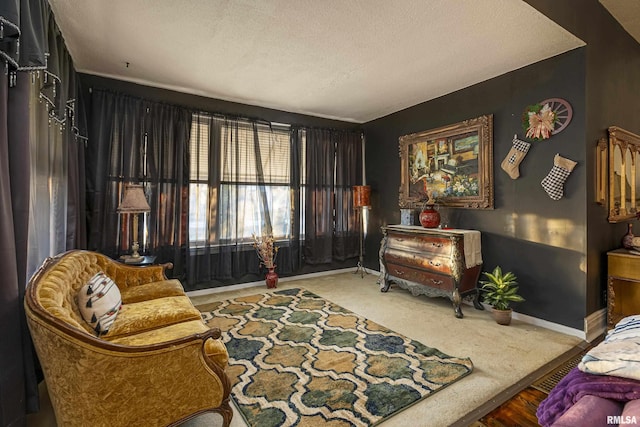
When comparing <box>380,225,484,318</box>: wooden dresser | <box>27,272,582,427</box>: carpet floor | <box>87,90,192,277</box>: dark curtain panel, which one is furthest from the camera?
<box>87,90,192,277</box>: dark curtain panel

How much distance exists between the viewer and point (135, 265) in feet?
10.1

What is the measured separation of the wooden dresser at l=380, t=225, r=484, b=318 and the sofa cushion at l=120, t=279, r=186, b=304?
8.86 ft

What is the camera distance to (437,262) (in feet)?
11.5

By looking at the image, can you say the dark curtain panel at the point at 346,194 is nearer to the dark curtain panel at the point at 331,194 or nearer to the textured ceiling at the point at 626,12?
the dark curtain panel at the point at 331,194

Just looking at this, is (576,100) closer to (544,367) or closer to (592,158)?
(592,158)

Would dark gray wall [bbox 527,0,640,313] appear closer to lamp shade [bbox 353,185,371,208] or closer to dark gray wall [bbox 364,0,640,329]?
dark gray wall [bbox 364,0,640,329]

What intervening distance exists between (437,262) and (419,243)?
346 millimetres

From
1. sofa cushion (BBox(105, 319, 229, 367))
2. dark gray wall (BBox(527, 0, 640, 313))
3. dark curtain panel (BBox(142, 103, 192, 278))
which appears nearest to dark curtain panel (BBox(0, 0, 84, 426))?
sofa cushion (BBox(105, 319, 229, 367))

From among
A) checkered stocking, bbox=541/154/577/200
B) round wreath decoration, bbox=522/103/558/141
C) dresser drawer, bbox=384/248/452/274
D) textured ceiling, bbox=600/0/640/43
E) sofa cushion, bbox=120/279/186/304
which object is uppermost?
textured ceiling, bbox=600/0/640/43

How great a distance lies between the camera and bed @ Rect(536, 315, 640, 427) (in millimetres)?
859

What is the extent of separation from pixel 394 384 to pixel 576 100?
10.3 ft

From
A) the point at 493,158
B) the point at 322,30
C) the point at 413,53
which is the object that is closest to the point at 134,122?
the point at 322,30

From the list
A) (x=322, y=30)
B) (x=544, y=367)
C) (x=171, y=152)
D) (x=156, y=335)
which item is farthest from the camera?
(x=171, y=152)
